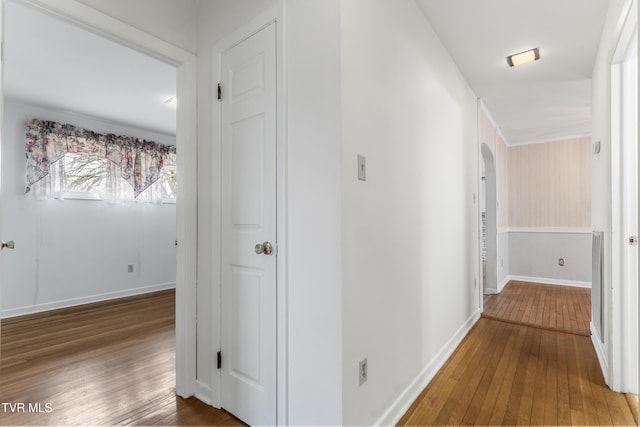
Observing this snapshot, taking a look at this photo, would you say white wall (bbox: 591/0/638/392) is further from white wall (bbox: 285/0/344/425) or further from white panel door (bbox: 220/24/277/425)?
white panel door (bbox: 220/24/277/425)

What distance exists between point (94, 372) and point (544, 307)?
4.64 m

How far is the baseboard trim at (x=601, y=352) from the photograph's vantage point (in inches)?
88.3

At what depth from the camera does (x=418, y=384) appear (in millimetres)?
2047

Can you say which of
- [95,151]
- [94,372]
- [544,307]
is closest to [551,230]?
[544,307]

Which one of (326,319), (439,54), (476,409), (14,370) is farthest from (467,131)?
(14,370)

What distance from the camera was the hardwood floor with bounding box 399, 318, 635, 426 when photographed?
5.93 feet

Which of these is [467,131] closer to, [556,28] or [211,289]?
[556,28]

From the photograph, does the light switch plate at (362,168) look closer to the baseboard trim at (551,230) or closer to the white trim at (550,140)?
the baseboard trim at (551,230)

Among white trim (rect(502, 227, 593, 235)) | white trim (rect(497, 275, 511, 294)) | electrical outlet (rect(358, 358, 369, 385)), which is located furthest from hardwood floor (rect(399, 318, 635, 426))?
white trim (rect(502, 227, 593, 235))

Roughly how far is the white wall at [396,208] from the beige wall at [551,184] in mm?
3724

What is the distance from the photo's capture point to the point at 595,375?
7.59ft

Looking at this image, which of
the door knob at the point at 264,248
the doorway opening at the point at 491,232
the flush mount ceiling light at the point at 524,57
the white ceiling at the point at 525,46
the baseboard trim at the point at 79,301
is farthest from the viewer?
the doorway opening at the point at 491,232

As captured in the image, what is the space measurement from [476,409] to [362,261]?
3.78 ft

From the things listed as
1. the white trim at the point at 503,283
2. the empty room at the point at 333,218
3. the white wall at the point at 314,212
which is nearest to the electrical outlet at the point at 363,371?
the empty room at the point at 333,218
